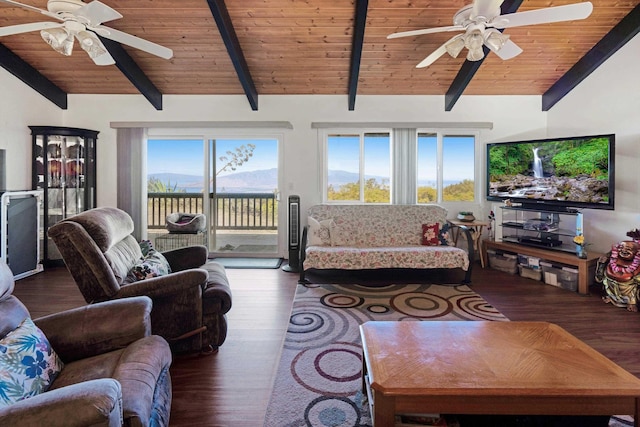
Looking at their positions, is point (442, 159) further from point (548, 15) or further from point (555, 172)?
point (548, 15)

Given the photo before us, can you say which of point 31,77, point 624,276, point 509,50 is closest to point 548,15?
point 509,50

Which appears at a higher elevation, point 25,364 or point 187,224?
point 187,224

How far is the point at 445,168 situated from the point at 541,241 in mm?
1634

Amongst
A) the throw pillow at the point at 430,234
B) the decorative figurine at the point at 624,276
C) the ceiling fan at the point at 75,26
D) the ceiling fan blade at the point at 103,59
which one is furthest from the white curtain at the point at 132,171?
the decorative figurine at the point at 624,276

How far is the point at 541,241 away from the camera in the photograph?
4.12 metres

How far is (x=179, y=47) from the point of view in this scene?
396 cm

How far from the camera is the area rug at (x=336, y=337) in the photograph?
1.72 m

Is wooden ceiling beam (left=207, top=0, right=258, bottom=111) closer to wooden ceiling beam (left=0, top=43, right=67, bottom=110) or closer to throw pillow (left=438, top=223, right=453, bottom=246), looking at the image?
wooden ceiling beam (left=0, top=43, right=67, bottom=110)

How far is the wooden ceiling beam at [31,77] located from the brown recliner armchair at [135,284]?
10.6ft

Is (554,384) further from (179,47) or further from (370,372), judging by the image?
(179,47)

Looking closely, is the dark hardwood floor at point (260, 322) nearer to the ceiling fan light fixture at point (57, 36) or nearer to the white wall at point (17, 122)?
the white wall at point (17, 122)

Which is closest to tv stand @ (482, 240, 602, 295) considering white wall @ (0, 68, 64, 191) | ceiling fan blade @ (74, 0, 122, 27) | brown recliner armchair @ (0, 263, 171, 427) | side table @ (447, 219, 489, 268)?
side table @ (447, 219, 489, 268)

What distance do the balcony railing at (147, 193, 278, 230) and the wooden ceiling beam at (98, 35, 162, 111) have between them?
1465mm

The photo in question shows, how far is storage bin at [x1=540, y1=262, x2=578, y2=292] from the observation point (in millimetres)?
3645
